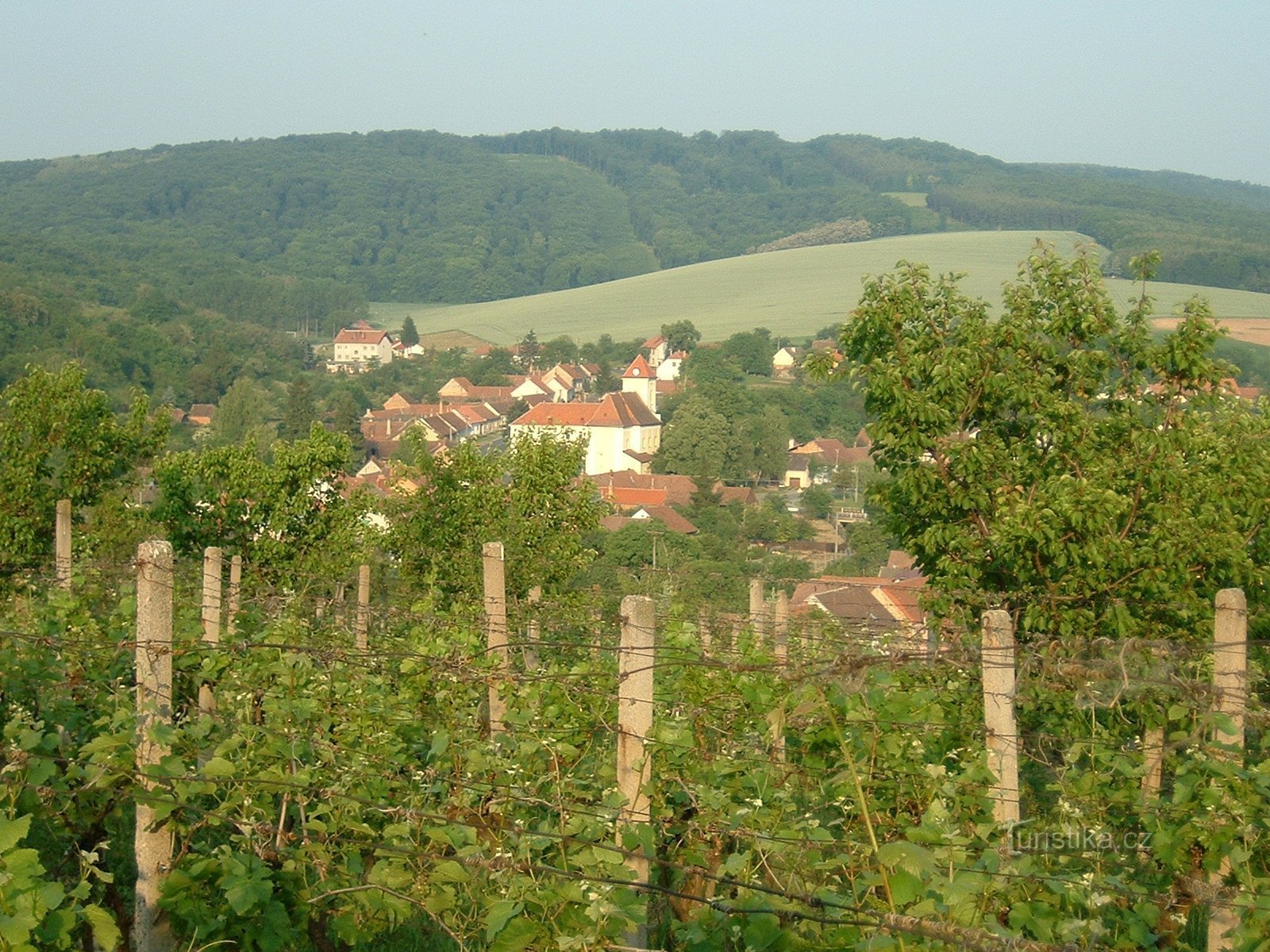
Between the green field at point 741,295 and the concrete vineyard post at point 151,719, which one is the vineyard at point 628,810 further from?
the green field at point 741,295

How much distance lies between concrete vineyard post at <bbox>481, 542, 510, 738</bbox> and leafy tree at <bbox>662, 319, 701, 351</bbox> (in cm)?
9141

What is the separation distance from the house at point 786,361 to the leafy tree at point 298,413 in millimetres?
36051

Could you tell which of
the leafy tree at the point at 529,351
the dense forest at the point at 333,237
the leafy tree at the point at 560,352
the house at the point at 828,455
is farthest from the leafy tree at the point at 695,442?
the leafy tree at the point at 529,351

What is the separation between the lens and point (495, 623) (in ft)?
20.3

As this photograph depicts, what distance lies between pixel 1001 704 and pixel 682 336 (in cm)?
9499

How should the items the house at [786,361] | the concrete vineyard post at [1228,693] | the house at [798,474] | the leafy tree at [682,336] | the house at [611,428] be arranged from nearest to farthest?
1. the concrete vineyard post at [1228,693]
2. the house at [798,474]
3. the house at [611,428]
4. the house at [786,361]
5. the leafy tree at [682,336]

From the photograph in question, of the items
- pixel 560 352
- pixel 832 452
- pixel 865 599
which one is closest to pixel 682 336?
pixel 560 352

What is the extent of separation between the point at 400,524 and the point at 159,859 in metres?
12.4

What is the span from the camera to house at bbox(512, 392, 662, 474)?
73.8 meters

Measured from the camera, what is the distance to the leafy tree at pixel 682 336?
98.5 meters

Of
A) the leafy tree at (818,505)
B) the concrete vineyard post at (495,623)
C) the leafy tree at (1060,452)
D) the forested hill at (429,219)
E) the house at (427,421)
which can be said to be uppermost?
the forested hill at (429,219)

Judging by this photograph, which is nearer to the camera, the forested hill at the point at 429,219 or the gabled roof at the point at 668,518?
the gabled roof at the point at 668,518

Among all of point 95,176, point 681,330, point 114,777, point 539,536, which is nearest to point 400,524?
point 539,536

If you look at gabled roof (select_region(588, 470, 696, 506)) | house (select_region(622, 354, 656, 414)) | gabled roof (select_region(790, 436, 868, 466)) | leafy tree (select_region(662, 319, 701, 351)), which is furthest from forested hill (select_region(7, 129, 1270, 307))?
gabled roof (select_region(588, 470, 696, 506))
